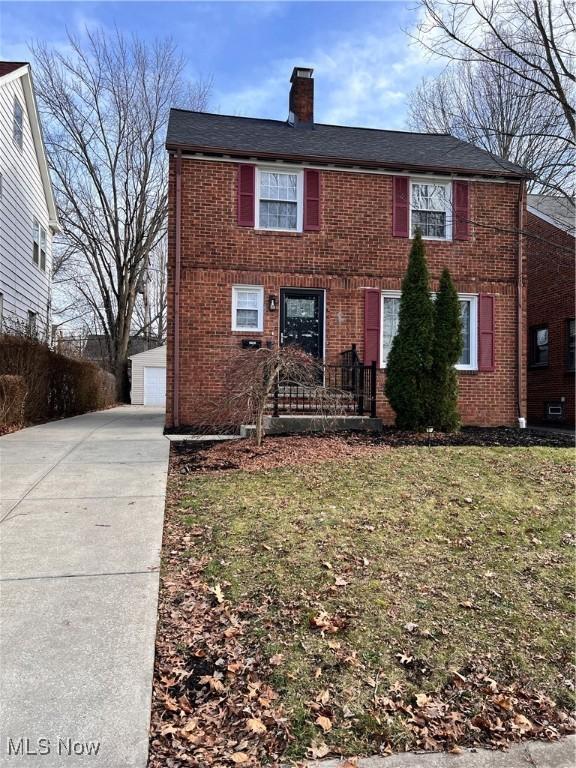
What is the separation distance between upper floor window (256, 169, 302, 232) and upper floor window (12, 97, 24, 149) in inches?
302

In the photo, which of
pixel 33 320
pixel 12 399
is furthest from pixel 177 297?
pixel 33 320

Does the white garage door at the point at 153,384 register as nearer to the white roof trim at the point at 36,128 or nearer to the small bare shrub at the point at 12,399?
the white roof trim at the point at 36,128

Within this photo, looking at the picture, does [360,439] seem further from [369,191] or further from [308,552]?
[369,191]

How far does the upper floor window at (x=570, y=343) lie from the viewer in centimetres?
1377

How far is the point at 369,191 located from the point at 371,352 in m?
3.30

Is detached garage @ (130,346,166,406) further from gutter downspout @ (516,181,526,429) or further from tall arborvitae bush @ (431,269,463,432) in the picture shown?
tall arborvitae bush @ (431,269,463,432)

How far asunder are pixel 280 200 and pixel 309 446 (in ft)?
18.6

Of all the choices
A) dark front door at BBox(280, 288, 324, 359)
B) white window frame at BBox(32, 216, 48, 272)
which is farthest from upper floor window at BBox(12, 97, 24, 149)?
dark front door at BBox(280, 288, 324, 359)

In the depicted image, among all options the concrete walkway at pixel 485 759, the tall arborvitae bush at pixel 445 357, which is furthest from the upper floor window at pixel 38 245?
the concrete walkway at pixel 485 759

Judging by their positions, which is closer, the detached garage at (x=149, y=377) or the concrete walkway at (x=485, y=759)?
the concrete walkway at (x=485, y=759)

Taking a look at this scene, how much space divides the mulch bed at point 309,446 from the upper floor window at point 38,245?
37.8 ft

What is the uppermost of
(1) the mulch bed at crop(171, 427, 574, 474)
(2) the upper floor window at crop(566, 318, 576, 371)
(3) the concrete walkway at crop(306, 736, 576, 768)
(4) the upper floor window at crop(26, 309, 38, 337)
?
(4) the upper floor window at crop(26, 309, 38, 337)

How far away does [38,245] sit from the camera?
16641mm

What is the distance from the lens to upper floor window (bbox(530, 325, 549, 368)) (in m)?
14.9
